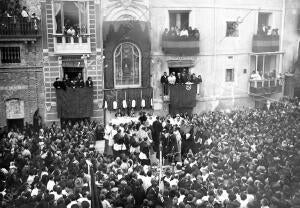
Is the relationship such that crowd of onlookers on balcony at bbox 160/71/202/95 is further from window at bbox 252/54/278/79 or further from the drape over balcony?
window at bbox 252/54/278/79

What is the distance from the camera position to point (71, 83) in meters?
23.1

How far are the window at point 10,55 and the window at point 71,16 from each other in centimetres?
247

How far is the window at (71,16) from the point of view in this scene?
22.8m

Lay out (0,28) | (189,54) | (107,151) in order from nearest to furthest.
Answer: (107,151)
(0,28)
(189,54)

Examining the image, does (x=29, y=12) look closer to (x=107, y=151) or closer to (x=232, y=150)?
(x=107, y=151)

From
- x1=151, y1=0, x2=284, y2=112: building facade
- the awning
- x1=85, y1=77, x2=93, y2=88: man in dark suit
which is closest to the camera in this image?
x1=85, y1=77, x2=93, y2=88: man in dark suit

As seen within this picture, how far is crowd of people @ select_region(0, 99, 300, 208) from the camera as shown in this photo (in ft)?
38.1

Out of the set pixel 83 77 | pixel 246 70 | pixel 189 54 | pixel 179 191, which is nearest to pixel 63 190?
pixel 179 191

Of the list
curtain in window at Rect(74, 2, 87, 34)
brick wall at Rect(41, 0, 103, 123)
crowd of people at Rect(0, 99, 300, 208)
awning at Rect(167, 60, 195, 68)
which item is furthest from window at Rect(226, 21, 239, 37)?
curtain in window at Rect(74, 2, 87, 34)

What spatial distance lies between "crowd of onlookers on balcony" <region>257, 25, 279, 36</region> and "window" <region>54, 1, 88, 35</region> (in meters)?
11.2

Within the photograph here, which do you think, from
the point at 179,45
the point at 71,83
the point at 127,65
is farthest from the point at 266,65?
the point at 71,83

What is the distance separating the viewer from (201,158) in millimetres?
15625

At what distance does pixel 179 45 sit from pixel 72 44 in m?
6.27

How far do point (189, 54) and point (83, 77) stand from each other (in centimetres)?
657
